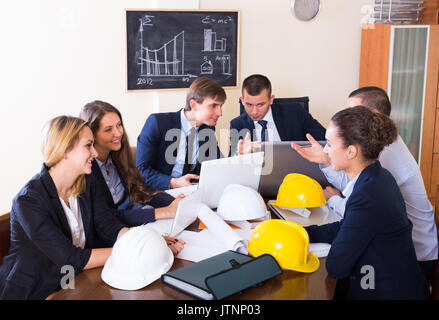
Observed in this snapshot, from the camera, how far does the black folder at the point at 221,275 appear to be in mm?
1159

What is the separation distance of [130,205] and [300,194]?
2.71ft

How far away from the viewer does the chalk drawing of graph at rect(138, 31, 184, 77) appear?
150 inches

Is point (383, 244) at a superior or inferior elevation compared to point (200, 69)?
inferior

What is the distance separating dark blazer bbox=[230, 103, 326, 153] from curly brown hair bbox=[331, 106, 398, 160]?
62.6 inches

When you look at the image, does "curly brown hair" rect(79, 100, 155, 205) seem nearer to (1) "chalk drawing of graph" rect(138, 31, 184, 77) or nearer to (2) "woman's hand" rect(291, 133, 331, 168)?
(2) "woman's hand" rect(291, 133, 331, 168)

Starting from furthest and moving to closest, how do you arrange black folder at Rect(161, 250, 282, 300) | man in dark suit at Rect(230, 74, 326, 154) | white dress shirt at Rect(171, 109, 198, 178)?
man in dark suit at Rect(230, 74, 326, 154) → white dress shirt at Rect(171, 109, 198, 178) → black folder at Rect(161, 250, 282, 300)

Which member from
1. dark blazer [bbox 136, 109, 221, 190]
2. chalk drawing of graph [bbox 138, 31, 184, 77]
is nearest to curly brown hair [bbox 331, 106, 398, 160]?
dark blazer [bbox 136, 109, 221, 190]

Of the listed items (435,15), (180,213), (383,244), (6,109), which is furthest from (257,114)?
(435,15)

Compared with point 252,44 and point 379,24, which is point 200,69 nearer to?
point 252,44

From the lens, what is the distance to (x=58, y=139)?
1593 millimetres

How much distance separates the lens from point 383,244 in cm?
136

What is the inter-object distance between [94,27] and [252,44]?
1.44 meters

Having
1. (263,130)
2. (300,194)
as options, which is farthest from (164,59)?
(300,194)

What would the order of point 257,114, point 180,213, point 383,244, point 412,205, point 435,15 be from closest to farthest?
point 383,244
point 180,213
point 412,205
point 257,114
point 435,15
